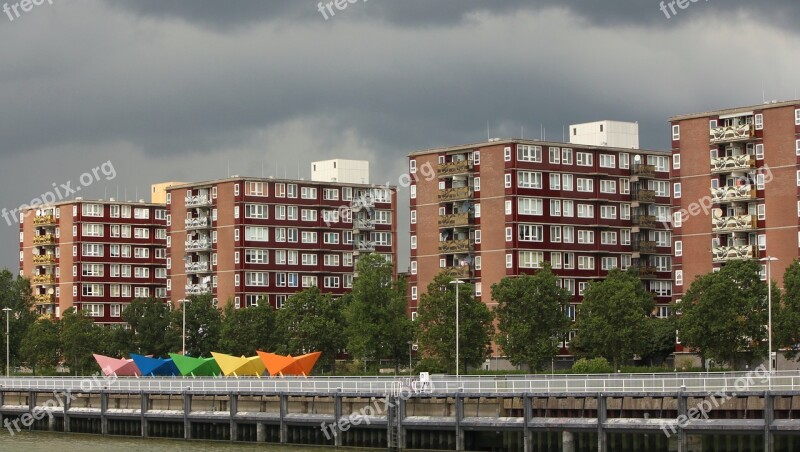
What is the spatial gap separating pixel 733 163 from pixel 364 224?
69371 millimetres

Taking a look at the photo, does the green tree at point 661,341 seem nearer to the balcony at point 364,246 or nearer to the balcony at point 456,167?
the balcony at point 456,167

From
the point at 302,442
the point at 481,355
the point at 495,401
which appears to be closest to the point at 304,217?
the point at 481,355

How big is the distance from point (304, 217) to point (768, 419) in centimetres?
11966

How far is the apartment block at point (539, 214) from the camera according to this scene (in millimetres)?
148500

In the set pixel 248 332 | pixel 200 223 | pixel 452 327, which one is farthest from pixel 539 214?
pixel 200 223

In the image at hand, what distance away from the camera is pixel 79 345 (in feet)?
552

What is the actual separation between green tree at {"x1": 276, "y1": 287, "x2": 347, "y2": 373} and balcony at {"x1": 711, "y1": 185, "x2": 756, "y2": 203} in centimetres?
4184

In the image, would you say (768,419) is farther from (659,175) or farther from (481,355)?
(659,175)

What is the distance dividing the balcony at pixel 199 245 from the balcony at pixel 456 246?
144 ft

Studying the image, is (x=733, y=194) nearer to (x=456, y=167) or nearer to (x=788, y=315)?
(x=788, y=315)

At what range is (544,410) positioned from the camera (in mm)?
82188

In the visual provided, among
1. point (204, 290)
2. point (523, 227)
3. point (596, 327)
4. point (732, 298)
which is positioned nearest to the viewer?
point (732, 298)

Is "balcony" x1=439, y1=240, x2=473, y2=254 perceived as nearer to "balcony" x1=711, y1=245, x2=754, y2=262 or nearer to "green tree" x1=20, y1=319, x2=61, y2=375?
"balcony" x1=711, y1=245, x2=754, y2=262

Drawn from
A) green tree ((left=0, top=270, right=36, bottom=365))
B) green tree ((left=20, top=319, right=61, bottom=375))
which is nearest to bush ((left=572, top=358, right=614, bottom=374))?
green tree ((left=20, top=319, right=61, bottom=375))
